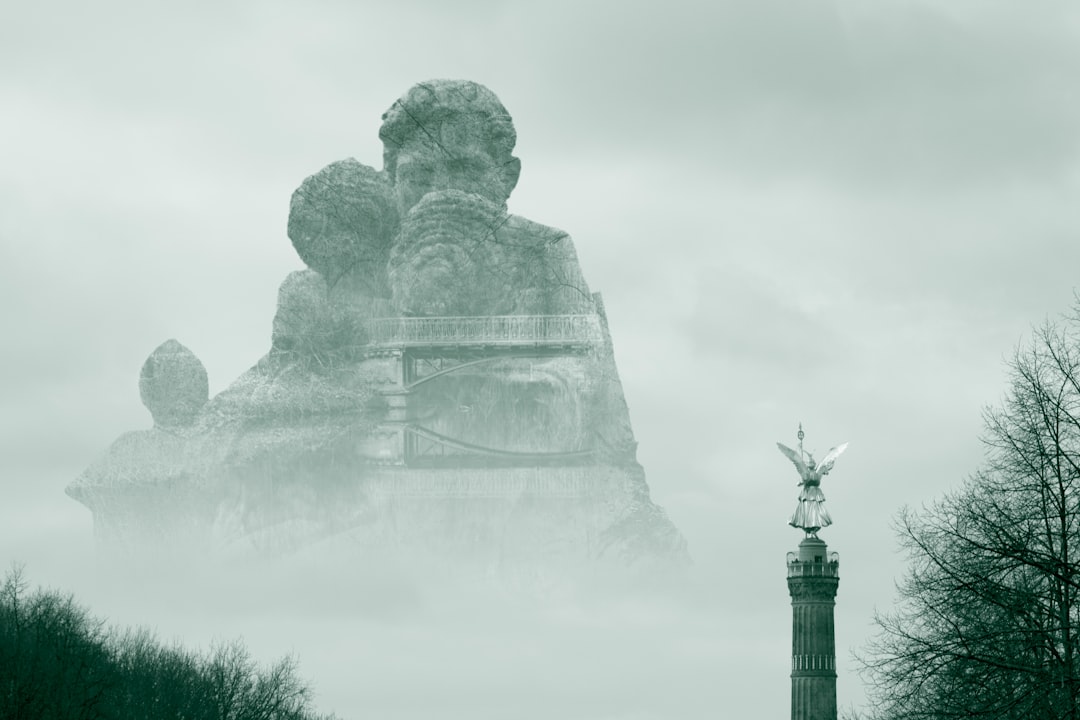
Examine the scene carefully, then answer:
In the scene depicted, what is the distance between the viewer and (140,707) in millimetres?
87688

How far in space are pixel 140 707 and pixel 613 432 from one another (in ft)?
230

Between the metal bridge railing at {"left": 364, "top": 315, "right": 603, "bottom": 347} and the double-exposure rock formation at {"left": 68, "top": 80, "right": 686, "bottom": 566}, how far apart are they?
143 mm

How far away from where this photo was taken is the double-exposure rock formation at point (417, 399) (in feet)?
507

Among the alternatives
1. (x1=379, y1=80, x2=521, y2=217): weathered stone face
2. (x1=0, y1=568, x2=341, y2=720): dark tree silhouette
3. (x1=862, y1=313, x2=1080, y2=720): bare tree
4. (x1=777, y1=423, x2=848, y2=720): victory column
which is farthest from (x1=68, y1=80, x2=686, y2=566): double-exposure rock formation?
(x1=862, y1=313, x2=1080, y2=720): bare tree

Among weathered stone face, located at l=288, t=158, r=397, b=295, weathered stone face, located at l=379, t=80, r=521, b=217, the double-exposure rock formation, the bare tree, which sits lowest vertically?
the bare tree

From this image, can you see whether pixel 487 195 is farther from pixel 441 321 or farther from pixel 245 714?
pixel 245 714

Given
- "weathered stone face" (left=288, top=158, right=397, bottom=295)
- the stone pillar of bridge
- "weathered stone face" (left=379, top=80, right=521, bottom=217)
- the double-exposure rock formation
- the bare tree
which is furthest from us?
"weathered stone face" (left=288, top=158, right=397, bottom=295)

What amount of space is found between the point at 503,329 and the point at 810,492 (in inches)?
2304

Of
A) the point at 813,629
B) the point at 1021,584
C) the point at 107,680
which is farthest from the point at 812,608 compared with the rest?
the point at 1021,584

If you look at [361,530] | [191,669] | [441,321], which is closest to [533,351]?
[441,321]

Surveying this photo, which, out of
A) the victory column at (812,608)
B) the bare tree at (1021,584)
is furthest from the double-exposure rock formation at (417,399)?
the bare tree at (1021,584)

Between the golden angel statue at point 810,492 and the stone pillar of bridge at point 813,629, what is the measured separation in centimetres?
75

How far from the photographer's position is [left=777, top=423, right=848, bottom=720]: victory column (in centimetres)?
9544

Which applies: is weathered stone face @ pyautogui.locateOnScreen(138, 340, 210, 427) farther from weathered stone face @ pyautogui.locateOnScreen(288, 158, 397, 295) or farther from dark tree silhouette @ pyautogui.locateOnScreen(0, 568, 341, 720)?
dark tree silhouette @ pyautogui.locateOnScreen(0, 568, 341, 720)
